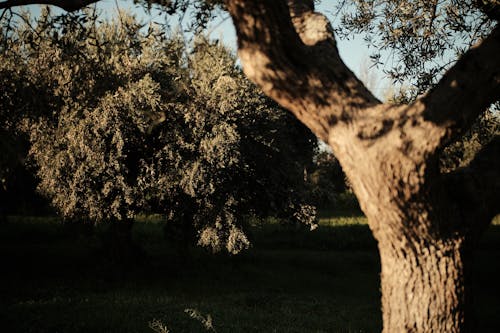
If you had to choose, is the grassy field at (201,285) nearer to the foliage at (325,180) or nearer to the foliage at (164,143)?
the foliage at (164,143)

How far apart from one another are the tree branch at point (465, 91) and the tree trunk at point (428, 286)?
1.06m

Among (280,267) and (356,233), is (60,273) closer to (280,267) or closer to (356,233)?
(280,267)

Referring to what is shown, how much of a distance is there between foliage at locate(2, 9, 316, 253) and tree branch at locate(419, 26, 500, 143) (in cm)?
1203

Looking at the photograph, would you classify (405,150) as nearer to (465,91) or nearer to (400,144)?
(400,144)

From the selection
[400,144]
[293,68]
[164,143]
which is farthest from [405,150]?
[164,143]

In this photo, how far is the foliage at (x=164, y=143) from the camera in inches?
627

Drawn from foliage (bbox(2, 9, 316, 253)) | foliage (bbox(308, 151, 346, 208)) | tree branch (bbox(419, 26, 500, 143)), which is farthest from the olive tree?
foliage (bbox(308, 151, 346, 208))

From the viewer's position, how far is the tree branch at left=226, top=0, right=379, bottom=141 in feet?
12.2

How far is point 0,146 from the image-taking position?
9.04 metres

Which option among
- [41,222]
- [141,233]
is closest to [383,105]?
[141,233]

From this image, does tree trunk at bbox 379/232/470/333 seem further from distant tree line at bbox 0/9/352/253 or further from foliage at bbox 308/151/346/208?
foliage at bbox 308/151/346/208

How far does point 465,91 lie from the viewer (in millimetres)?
3795

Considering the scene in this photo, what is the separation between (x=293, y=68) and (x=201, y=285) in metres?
15.4

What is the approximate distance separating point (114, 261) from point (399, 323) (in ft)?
→ 58.0
